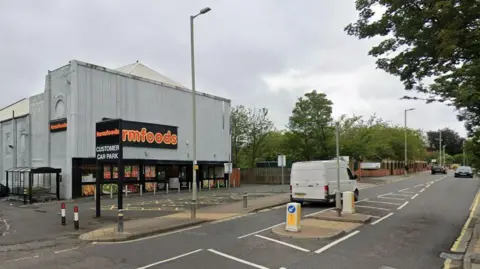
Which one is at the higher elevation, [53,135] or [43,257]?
[53,135]

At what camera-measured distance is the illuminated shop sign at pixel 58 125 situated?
27844 millimetres

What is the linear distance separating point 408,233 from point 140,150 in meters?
22.3

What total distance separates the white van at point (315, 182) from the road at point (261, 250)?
15.5 feet

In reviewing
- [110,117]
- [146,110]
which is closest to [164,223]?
[110,117]

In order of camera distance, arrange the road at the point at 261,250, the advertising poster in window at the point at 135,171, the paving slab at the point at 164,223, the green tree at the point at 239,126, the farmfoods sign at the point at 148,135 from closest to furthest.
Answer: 1. the road at the point at 261,250
2. the paving slab at the point at 164,223
3. the farmfoods sign at the point at 148,135
4. the advertising poster in window at the point at 135,171
5. the green tree at the point at 239,126

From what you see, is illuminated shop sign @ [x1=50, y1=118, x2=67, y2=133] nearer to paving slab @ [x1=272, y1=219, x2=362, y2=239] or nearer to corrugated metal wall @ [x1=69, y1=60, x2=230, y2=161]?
corrugated metal wall @ [x1=69, y1=60, x2=230, y2=161]

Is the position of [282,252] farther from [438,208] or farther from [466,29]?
[438,208]

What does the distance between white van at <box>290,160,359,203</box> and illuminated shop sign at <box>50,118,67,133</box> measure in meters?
16.4

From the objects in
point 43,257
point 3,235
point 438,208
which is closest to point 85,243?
point 43,257

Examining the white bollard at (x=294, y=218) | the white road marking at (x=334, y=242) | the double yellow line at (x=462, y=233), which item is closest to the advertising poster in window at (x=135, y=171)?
the white bollard at (x=294, y=218)

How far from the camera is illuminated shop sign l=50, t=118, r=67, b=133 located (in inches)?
1096

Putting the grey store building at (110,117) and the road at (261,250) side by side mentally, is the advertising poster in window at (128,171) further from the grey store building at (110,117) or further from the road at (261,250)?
the road at (261,250)

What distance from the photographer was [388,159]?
6234cm

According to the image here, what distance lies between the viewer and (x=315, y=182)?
784 inches
